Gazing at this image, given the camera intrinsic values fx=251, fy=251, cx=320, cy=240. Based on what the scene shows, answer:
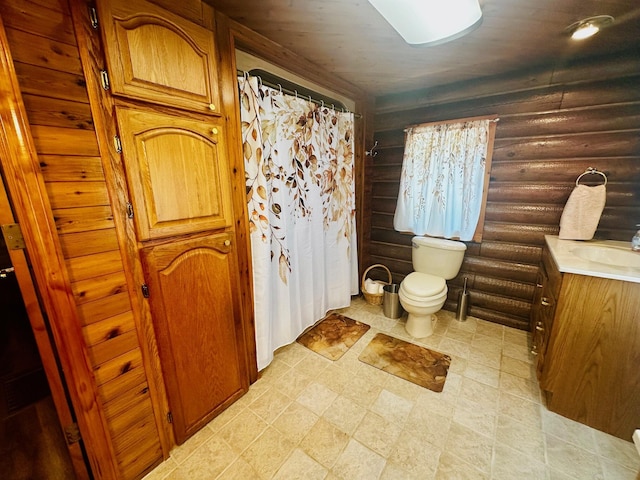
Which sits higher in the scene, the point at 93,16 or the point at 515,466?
the point at 93,16

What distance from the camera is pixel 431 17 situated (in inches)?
47.9

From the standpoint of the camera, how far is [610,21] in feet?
4.43

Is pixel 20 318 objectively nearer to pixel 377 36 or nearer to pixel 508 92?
pixel 377 36

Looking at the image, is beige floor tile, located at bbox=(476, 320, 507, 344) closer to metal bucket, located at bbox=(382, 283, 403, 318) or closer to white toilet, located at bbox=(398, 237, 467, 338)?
white toilet, located at bbox=(398, 237, 467, 338)

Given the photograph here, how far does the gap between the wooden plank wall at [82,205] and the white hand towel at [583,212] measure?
283 cm

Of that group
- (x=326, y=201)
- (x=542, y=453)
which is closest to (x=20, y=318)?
(x=326, y=201)

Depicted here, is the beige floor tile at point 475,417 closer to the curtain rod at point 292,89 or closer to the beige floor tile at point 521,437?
the beige floor tile at point 521,437

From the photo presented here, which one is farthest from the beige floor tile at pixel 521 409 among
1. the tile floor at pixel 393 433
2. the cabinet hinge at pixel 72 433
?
the cabinet hinge at pixel 72 433

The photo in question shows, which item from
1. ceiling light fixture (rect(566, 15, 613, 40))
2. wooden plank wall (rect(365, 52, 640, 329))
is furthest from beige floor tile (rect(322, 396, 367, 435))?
ceiling light fixture (rect(566, 15, 613, 40))

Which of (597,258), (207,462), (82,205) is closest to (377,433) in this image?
(207,462)

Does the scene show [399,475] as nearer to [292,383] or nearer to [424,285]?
[292,383]

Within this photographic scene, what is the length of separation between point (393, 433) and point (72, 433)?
1515 mm

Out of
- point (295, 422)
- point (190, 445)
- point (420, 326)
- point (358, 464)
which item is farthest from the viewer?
point (420, 326)

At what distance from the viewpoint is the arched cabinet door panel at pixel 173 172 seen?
3.36ft
